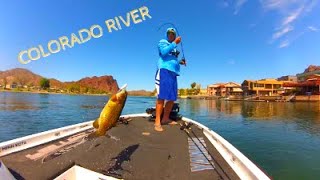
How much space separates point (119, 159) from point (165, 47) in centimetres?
317

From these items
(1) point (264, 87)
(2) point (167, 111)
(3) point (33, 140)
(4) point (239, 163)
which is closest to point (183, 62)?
(2) point (167, 111)

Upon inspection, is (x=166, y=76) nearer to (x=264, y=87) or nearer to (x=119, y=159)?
(x=119, y=159)

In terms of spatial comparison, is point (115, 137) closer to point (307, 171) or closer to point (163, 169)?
point (163, 169)

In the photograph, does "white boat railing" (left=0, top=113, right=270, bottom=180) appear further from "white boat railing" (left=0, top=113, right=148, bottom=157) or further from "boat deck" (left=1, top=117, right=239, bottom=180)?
"boat deck" (left=1, top=117, right=239, bottom=180)

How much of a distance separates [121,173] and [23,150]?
1.94 meters

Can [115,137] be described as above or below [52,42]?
below

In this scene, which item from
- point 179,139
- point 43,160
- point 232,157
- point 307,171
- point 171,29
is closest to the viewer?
point 43,160

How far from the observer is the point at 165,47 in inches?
245

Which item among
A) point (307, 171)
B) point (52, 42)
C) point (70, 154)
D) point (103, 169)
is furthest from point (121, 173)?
point (307, 171)

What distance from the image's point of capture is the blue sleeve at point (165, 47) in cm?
614

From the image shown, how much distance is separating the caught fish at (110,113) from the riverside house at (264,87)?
9288 cm

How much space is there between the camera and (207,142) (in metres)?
5.35

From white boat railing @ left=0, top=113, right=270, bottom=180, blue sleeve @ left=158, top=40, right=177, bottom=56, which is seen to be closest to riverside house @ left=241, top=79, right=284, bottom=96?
blue sleeve @ left=158, top=40, right=177, bottom=56

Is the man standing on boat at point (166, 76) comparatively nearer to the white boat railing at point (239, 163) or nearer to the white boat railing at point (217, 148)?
the white boat railing at point (217, 148)
